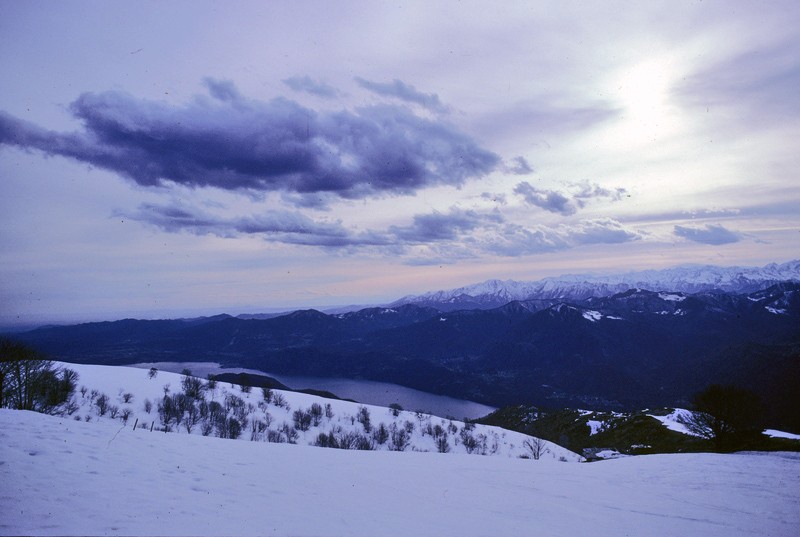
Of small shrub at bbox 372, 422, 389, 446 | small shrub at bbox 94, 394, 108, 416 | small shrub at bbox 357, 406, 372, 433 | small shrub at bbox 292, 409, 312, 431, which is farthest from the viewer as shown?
small shrub at bbox 357, 406, 372, 433

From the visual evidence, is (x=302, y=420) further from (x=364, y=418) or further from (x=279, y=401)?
(x=364, y=418)

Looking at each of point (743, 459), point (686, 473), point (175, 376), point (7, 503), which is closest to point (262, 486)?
point (7, 503)

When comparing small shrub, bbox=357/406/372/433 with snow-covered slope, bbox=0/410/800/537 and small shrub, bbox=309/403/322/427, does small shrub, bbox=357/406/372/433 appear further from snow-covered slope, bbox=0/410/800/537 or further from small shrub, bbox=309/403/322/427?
snow-covered slope, bbox=0/410/800/537

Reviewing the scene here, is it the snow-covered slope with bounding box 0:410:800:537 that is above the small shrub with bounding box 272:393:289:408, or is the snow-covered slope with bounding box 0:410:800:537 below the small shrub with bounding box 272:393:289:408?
above

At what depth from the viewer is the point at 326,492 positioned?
12.6m

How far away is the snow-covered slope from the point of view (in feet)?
28.3

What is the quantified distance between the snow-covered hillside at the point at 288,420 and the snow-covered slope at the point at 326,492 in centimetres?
2588

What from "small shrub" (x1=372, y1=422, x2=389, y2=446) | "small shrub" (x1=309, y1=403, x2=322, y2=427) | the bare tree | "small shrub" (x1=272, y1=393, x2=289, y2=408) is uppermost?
"small shrub" (x1=272, y1=393, x2=289, y2=408)

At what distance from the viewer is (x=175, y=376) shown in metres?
61.6

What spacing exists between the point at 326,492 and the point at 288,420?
4459cm

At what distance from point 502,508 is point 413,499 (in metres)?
3.11

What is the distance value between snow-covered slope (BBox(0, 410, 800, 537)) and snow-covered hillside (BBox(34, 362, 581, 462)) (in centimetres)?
2588

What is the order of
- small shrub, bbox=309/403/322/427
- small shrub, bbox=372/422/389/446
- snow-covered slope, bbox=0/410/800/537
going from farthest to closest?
small shrub, bbox=309/403/322/427 → small shrub, bbox=372/422/389/446 → snow-covered slope, bbox=0/410/800/537

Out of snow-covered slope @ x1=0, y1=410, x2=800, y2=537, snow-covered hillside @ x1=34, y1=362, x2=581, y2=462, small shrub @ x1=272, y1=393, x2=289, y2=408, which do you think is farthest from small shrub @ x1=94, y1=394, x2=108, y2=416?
snow-covered slope @ x1=0, y1=410, x2=800, y2=537
